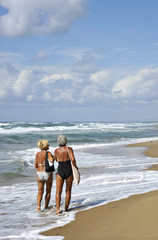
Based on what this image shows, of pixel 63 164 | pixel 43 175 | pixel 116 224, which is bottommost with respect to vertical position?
pixel 116 224

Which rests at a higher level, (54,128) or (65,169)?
(54,128)

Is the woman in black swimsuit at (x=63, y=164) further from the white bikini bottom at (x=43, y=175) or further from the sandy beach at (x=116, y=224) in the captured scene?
the sandy beach at (x=116, y=224)

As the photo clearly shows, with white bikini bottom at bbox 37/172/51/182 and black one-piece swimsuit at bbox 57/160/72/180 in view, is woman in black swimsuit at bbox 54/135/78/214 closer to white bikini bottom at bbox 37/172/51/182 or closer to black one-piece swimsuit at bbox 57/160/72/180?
black one-piece swimsuit at bbox 57/160/72/180

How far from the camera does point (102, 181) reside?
9.84 m

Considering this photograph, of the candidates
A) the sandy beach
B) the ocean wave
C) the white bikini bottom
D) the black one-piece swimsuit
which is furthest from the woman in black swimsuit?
the ocean wave

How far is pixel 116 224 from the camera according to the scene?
193 inches

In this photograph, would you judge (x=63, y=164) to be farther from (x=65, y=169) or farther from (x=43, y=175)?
(x=43, y=175)

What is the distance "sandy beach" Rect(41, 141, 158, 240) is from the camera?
14.4 feet

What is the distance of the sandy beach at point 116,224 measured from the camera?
440cm

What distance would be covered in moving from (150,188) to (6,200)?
3760 mm

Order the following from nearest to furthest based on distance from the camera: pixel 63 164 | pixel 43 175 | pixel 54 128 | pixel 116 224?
pixel 116 224 → pixel 63 164 → pixel 43 175 → pixel 54 128

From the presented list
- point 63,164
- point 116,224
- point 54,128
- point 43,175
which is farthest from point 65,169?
point 54,128

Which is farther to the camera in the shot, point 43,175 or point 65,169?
point 43,175

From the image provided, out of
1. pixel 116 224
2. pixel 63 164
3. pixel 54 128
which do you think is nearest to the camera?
pixel 116 224
